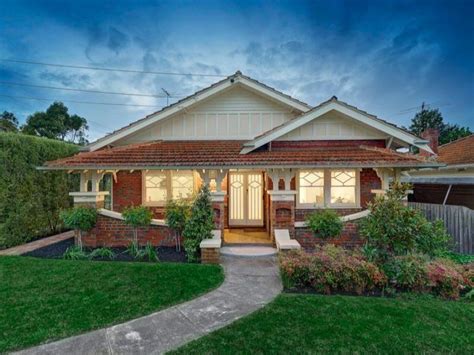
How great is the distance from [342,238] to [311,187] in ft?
7.36

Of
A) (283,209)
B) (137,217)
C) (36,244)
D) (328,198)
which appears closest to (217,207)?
(283,209)

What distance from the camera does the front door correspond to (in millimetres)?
10398

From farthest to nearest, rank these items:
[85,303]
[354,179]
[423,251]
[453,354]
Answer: [354,179], [423,251], [85,303], [453,354]

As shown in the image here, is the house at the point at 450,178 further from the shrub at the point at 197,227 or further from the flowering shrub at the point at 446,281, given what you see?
the shrub at the point at 197,227

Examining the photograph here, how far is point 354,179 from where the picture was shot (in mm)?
9281

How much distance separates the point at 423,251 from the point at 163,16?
17497 millimetres

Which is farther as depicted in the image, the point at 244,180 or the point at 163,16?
the point at 163,16

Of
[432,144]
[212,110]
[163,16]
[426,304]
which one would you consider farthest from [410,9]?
[426,304]

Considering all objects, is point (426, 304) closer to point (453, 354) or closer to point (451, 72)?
point (453, 354)

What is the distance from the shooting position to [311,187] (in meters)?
9.30

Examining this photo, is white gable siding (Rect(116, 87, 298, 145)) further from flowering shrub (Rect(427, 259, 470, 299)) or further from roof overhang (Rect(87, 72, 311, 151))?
flowering shrub (Rect(427, 259, 470, 299))

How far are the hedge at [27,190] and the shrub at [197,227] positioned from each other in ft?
20.5

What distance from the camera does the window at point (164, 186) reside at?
991 centimetres

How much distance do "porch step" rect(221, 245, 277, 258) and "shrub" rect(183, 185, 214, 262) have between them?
961mm
